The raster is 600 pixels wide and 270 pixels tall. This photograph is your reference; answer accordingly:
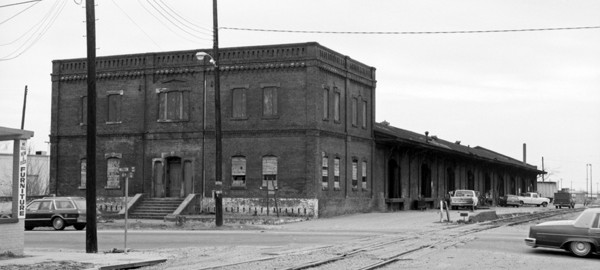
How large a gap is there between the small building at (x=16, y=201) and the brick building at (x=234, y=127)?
944 inches

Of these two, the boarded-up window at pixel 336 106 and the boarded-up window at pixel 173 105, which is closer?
the boarded-up window at pixel 173 105

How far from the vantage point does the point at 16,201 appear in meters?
19.9

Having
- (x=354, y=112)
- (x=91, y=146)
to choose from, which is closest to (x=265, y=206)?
(x=354, y=112)

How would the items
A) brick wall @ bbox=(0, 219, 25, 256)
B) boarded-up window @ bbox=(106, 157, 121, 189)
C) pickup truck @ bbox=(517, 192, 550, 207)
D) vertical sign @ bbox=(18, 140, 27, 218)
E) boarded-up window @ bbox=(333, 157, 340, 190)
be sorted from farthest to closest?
pickup truck @ bbox=(517, 192, 550, 207) < boarded-up window @ bbox=(106, 157, 121, 189) < boarded-up window @ bbox=(333, 157, 340, 190) < vertical sign @ bbox=(18, 140, 27, 218) < brick wall @ bbox=(0, 219, 25, 256)

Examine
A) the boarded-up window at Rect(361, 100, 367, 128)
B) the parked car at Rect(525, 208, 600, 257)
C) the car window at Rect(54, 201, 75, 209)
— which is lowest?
the parked car at Rect(525, 208, 600, 257)

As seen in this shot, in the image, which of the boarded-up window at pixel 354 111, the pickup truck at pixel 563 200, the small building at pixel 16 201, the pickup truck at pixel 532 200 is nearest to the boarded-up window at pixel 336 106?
the boarded-up window at pixel 354 111

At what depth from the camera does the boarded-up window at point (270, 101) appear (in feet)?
145

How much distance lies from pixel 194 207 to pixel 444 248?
23.5 m

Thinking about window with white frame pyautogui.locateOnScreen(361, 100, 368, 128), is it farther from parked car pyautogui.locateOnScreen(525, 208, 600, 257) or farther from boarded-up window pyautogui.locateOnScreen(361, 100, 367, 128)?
parked car pyautogui.locateOnScreen(525, 208, 600, 257)

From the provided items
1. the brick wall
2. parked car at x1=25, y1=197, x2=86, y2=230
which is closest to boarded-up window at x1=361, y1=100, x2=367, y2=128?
parked car at x1=25, y1=197, x2=86, y2=230

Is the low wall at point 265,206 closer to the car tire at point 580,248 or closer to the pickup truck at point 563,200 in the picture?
the car tire at point 580,248

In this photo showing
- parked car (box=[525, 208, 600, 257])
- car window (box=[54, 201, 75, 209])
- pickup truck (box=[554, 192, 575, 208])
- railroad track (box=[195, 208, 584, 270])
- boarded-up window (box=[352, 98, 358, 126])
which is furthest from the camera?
pickup truck (box=[554, 192, 575, 208])

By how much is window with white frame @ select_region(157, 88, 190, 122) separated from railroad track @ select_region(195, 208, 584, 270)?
20132 millimetres

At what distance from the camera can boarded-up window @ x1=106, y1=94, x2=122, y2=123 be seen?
47719mm
